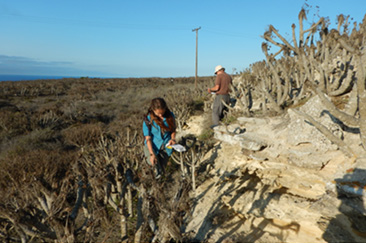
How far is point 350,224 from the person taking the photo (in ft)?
7.97

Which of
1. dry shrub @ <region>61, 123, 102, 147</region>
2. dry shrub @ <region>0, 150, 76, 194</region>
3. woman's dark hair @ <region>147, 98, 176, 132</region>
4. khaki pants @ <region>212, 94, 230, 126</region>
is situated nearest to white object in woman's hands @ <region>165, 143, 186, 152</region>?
woman's dark hair @ <region>147, 98, 176, 132</region>

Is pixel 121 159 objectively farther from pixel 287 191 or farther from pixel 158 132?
pixel 287 191

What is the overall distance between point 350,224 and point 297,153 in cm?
121

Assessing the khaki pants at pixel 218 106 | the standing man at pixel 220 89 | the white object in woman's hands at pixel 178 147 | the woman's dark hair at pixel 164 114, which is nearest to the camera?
the white object in woman's hands at pixel 178 147

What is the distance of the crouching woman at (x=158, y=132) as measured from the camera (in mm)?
3150

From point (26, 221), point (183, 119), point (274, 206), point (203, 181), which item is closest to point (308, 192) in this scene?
point (274, 206)

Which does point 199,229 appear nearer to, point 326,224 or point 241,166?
point 241,166

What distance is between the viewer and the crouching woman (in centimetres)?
315

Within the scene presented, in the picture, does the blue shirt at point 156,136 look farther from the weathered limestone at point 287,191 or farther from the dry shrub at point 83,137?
the dry shrub at point 83,137

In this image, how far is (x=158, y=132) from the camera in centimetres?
326

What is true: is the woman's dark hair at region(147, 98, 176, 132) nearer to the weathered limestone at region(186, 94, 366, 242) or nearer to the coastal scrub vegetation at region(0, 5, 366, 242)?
the coastal scrub vegetation at region(0, 5, 366, 242)

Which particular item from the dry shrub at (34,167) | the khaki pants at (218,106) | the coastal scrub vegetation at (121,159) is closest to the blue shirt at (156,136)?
the coastal scrub vegetation at (121,159)

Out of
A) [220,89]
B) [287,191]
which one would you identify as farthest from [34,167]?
[287,191]

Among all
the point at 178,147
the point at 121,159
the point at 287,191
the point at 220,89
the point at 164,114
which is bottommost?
the point at 287,191
